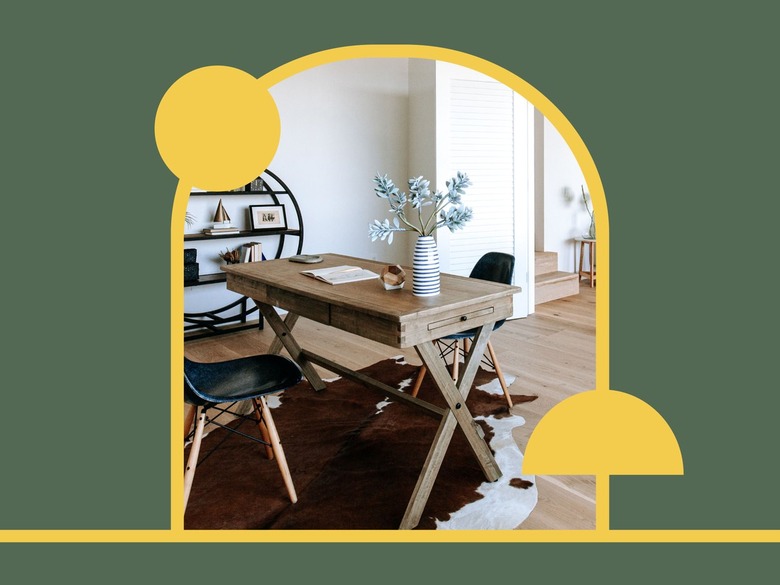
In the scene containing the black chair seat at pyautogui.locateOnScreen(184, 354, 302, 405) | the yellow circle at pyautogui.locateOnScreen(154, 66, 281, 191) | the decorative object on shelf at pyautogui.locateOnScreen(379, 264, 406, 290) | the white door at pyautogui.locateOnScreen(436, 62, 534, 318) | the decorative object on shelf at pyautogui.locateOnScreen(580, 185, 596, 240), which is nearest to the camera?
the yellow circle at pyautogui.locateOnScreen(154, 66, 281, 191)

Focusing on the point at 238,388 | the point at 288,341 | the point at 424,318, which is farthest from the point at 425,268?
the point at 288,341

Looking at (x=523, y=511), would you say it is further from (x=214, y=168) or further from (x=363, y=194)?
(x=363, y=194)

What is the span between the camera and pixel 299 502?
2705 millimetres

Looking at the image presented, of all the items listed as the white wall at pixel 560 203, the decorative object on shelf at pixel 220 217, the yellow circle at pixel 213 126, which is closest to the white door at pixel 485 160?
the white wall at pixel 560 203

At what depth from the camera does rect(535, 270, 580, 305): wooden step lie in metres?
6.66

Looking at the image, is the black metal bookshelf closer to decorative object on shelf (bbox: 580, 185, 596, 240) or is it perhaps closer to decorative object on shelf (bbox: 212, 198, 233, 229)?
decorative object on shelf (bbox: 212, 198, 233, 229)

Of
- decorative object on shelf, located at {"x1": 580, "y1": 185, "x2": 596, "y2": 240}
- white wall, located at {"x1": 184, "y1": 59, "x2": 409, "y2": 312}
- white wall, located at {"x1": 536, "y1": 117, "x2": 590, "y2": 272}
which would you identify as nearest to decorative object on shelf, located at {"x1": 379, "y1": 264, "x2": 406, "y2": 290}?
white wall, located at {"x1": 184, "y1": 59, "x2": 409, "y2": 312}

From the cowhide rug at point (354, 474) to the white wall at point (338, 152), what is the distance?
277 cm

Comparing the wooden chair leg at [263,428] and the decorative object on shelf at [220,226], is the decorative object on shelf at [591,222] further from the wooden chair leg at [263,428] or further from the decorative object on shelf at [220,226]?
Result: the wooden chair leg at [263,428]

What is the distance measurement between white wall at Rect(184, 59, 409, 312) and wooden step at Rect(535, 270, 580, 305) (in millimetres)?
1536

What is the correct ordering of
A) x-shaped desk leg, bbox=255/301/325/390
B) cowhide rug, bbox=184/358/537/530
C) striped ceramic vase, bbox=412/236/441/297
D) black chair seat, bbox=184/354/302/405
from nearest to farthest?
black chair seat, bbox=184/354/302/405 < cowhide rug, bbox=184/358/537/530 < striped ceramic vase, bbox=412/236/441/297 < x-shaped desk leg, bbox=255/301/325/390
